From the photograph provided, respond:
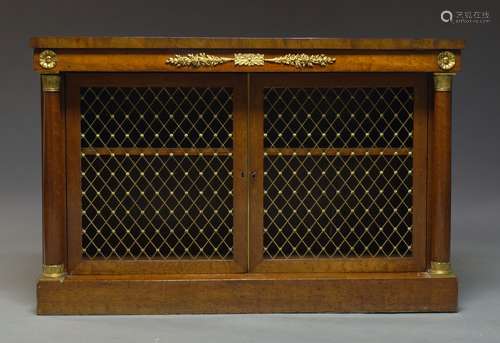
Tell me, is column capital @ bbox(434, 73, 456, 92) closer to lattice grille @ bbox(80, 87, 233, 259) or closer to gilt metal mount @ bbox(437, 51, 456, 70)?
gilt metal mount @ bbox(437, 51, 456, 70)

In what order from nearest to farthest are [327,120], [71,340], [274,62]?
[71,340] < [274,62] < [327,120]

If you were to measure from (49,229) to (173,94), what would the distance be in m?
0.73

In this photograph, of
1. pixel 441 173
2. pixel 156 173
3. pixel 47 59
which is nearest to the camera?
pixel 47 59

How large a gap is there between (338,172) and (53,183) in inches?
45.5

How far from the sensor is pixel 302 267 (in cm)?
395

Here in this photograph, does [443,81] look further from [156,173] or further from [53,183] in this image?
[53,183]

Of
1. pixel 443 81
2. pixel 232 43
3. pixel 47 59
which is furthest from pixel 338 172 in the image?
pixel 47 59

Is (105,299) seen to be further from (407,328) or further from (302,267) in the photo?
(407,328)

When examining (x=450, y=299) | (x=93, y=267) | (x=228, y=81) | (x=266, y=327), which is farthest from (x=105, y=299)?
(x=450, y=299)

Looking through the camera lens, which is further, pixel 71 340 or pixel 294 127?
pixel 294 127

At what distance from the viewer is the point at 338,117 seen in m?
4.03

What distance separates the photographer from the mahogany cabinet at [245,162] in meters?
3.79

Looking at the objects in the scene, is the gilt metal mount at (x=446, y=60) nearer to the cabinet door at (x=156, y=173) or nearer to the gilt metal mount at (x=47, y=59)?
the cabinet door at (x=156, y=173)

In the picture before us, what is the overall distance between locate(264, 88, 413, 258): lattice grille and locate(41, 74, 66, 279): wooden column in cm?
82
